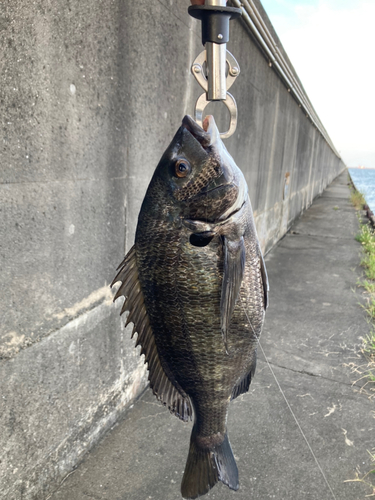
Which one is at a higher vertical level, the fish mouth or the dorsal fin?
the fish mouth

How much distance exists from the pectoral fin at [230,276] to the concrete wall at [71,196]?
1.23m

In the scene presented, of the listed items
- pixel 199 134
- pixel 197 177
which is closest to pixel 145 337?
pixel 197 177

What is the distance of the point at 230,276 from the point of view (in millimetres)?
1267

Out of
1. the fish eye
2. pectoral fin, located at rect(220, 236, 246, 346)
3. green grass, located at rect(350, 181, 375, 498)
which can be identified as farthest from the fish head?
green grass, located at rect(350, 181, 375, 498)

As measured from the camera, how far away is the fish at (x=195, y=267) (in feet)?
4.25

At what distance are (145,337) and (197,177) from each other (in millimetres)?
633

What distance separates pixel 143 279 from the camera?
135 centimetres

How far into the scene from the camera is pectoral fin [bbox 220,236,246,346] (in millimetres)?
1257

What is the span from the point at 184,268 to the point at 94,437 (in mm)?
2223

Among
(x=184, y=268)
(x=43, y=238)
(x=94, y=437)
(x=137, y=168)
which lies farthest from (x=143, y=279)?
(x=94, y=437)

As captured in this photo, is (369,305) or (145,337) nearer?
(145,337)

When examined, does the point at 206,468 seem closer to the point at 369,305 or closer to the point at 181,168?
the point at 181,168

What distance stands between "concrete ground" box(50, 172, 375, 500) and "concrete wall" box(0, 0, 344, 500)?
0.28 meters

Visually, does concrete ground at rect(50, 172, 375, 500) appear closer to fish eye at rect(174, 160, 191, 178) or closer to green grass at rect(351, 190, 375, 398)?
green grass at rect(351, 190, 375, 398)
